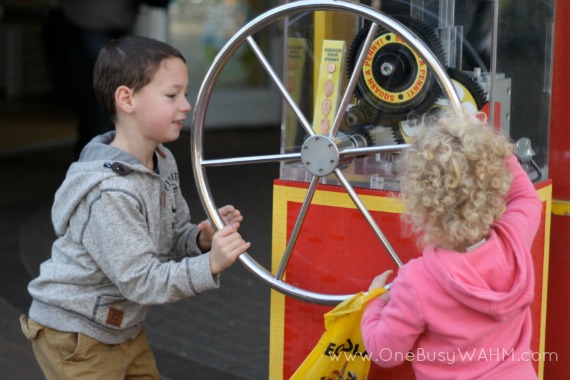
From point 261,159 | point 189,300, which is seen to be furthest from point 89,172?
point 189,300

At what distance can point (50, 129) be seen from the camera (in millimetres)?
A: 10117

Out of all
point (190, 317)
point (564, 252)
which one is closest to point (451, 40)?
point (564, 252)

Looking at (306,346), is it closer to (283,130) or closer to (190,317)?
(283,130)

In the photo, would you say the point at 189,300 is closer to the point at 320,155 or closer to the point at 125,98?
the point at 125,98

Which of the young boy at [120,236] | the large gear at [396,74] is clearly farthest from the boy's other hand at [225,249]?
the large gear at [396,74]

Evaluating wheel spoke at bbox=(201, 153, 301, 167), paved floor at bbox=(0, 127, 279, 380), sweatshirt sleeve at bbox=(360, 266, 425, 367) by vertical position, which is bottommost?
paved floor at bbox=(0, 127, 279, 380)

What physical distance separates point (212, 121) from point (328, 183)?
7.94 m

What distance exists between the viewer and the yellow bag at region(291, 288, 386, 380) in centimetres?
220

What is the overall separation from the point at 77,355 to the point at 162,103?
661mm

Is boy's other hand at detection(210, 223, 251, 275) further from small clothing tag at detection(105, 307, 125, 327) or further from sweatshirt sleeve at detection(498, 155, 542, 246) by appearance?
sweatshirt sleeve at detection(498, 155, 542, 246)

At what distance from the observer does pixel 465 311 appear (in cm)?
201

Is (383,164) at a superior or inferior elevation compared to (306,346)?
superior

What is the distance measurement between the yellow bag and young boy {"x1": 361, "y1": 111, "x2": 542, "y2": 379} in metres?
0.09

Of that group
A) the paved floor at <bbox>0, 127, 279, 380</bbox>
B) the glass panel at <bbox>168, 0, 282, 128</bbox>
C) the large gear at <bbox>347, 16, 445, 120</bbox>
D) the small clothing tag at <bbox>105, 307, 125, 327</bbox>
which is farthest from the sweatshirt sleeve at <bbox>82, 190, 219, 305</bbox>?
the glass panel at <bbox>168, 0, 282, 128</bbox>
